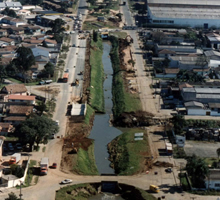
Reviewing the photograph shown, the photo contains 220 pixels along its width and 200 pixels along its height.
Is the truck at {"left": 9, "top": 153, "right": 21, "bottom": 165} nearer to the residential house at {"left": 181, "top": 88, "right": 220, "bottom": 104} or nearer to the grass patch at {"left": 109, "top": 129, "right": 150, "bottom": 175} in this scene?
the grass patch at {"left": 109, "top": 129, "right": 150, "bottom": 175}

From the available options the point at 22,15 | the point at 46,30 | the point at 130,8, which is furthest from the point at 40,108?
the point at 130,8

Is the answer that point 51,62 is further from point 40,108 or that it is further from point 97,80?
point 40,108

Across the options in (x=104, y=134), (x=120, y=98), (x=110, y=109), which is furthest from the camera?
(x=120, y=98)

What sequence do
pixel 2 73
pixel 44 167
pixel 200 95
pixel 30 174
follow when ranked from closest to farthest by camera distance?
1. pixel 30 174
2. pixel 44 167
3. pixel 200 95
4. pixel 2 73

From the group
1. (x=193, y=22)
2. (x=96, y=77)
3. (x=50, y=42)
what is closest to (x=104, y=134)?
(x=96, y=77)

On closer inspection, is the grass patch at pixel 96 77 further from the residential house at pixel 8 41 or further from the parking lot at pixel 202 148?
the parking lot at pixel 202 148

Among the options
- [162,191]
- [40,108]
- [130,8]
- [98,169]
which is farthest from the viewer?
[130,8]

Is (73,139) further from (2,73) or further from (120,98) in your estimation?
(2,73)
